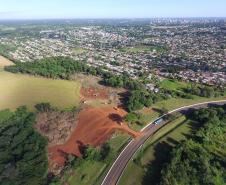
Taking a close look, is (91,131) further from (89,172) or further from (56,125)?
(89,172)

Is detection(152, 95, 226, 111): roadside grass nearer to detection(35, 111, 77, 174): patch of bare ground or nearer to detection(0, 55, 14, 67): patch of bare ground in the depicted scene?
detection(35, 111, 77, 174): patch of bare ground

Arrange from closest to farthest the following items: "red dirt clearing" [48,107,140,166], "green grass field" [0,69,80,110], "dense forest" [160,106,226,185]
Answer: "dense forest" [160,106,226,185]
"red dirt clearing" [48,107,140,166]
"green grass field" [0,69,80,110]

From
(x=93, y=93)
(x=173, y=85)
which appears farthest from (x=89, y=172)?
(x=173, y=85)

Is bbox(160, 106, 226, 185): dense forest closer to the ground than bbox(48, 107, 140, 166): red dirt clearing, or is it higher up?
higher up

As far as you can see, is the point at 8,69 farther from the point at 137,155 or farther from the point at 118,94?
the point at 137,155

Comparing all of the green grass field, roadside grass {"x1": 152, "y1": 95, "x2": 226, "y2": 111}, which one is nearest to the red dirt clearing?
the green grass field

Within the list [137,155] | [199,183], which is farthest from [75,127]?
[199,183]

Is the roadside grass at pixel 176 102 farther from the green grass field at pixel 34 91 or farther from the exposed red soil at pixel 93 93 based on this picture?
the green grass field at pixel 34 91

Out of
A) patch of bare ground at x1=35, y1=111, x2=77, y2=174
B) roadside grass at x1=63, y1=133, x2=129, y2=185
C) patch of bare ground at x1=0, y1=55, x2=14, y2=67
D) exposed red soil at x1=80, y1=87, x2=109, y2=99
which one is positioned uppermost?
roadside grass at x1=63, y1=133, x2=129, y2=185
